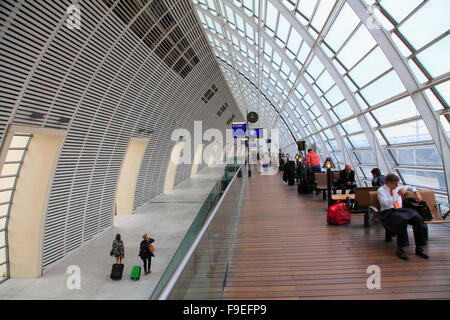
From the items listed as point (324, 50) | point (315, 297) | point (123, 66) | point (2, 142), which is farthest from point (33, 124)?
point (324, 50)

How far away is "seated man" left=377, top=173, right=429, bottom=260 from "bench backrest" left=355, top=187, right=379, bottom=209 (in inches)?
44.8

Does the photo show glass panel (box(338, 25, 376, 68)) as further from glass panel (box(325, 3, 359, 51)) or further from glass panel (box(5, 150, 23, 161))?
glass panel (box(5, 150, 23, 161))

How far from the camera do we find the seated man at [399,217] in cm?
488

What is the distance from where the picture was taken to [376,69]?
37.9 feet

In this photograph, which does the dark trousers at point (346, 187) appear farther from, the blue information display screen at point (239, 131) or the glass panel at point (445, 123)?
the blue information display screen at point (239, 131)

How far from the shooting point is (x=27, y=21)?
6.72 meters

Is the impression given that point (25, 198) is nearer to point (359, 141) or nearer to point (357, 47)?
point (357, 47)

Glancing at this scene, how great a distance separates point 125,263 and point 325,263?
9.46 metres

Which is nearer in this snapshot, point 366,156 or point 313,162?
point 313,162

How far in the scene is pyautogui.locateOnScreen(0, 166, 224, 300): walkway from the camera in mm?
9781

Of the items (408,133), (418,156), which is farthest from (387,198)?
(408,133)
